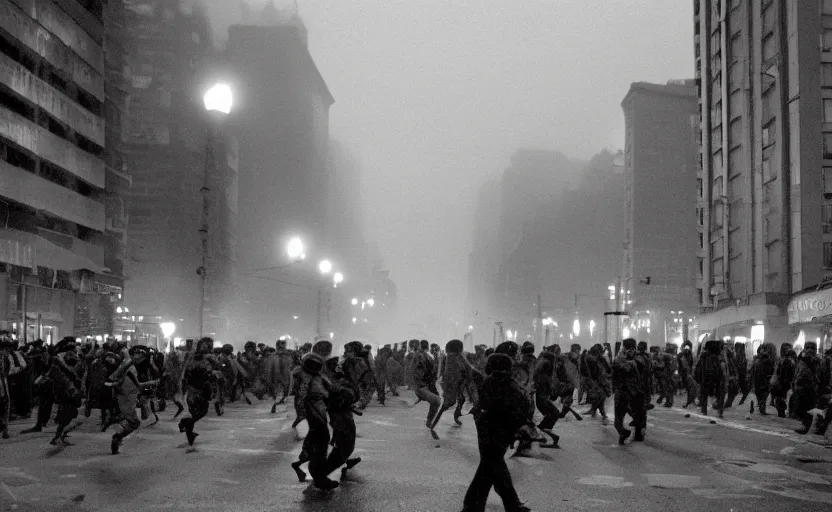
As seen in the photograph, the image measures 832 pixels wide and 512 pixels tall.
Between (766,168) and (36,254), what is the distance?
39.2 metres

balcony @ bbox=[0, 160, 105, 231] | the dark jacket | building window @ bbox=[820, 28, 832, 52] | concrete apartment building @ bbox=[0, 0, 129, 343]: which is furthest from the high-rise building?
the dark jacket

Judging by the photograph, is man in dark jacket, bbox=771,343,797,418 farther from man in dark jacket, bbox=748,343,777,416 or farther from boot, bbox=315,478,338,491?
boot, bbox=315,478,338,491

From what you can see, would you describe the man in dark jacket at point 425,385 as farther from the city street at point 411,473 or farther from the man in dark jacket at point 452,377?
the city street at point 411,473

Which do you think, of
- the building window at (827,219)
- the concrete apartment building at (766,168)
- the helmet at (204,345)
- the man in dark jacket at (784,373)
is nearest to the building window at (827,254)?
the concrete apartment building at (766,168)

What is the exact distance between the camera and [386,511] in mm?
8781

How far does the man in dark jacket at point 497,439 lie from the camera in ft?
26.0

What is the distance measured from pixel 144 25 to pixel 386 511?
8071 cm

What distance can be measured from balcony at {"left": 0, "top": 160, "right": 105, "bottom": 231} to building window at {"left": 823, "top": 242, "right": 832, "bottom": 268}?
4068cm

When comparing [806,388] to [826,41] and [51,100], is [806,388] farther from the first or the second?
[51,100]

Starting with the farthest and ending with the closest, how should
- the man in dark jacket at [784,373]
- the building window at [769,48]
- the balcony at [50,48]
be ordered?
the building window at [769,48], the balcony at [50,48], the man in dark jacket at [784,373]

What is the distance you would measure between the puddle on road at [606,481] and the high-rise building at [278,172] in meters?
94.4

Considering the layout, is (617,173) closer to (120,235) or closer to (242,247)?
(242,247)

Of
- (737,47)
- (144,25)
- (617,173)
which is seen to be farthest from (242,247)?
(737,47)

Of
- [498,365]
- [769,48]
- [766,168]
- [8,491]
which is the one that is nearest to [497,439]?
[498,365]
